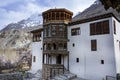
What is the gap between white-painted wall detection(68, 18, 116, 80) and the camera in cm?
1975

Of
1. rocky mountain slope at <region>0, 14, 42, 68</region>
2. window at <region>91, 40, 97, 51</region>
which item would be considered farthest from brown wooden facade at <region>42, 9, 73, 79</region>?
rocky mountain slope at <region>0, 14, 42, 68</region>

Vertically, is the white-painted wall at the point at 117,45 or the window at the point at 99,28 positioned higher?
the window at the point at 99,28

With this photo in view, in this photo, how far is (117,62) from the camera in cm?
1995

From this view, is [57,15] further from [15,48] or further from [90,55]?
[15,48]

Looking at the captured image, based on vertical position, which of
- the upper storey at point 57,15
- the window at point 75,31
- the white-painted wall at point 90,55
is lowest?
the white-painted wall at point 90,55

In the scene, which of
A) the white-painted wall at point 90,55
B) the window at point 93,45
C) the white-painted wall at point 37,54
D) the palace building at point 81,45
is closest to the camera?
the white-painted wall at point 90,55

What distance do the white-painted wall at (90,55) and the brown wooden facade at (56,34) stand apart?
110cm

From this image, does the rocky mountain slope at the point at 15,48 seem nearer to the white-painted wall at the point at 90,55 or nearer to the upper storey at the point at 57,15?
the upper storey at the point at 57,15

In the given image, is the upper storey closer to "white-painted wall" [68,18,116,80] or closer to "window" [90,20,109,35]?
"white-painted wall" [68,18,116,80]

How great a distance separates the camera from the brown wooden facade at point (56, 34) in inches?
973

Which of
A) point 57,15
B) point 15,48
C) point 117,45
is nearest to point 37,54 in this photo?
point 57,15

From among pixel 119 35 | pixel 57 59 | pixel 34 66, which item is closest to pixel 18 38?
pixel 34 66

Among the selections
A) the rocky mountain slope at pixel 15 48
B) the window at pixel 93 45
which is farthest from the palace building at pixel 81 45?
the rocky mountain slope at pixel 15 48

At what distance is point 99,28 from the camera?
2116 centimetres
